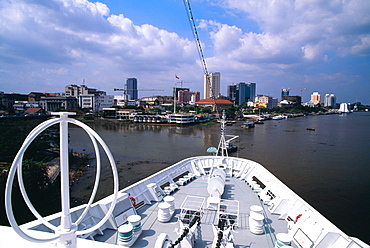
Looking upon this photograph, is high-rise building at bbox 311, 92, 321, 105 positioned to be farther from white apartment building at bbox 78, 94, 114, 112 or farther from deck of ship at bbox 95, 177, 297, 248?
deck of ship at bbox 95, 177, 297, 248

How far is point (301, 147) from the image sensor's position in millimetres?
26578

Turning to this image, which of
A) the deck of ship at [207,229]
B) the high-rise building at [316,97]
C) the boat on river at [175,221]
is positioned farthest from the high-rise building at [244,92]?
the deck of ship at [207,229]

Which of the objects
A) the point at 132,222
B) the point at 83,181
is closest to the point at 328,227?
the point at 132,222

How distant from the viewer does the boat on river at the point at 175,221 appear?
2.21 meters

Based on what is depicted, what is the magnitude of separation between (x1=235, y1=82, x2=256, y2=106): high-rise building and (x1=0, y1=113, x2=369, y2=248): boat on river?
157915mm

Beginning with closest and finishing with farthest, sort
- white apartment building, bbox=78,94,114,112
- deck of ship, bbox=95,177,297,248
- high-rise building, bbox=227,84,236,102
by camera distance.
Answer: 1. deck of ship, bbox=95,177,297,248
2. white apartment building, bbox=78,94,114,112
3. high-rise building, bbox=227,84,236,102

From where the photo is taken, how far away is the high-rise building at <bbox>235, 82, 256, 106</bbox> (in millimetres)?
167250

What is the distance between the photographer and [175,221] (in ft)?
17.2

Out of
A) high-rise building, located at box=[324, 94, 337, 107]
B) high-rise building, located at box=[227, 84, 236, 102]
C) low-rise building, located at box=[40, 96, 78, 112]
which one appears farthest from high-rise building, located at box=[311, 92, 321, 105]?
low-rise building, located at box=[40, 96, 78, 112]

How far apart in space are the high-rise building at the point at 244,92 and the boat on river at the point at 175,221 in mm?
157915

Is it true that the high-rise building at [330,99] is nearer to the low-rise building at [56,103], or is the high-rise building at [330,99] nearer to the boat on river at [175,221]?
the low-rise building at [56,103]

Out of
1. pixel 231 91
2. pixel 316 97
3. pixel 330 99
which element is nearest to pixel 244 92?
pixel 231 91

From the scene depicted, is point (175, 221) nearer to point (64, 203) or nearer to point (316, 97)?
point (64, 203)

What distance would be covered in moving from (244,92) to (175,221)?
579 ft
